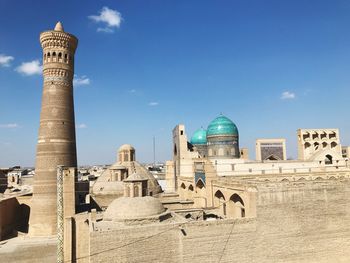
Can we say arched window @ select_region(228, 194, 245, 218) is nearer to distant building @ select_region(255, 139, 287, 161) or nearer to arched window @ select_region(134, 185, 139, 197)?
arched window @ select_region(134, 185, 139, 197)

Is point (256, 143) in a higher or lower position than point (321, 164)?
higher

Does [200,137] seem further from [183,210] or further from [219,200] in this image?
[183,210]

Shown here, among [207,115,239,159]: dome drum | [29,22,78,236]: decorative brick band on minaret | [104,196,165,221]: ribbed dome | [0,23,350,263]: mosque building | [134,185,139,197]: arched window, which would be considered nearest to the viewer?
[0,23,350,263]: mosque building

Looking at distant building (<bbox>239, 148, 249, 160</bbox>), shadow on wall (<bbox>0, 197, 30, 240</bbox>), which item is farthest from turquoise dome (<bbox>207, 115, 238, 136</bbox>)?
shadow on wall (<bbox>0, 197, 30, 240</bbox>)

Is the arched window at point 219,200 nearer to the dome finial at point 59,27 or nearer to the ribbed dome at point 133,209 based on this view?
the ribbed dome at point 133,209

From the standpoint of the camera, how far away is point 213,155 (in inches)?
1123

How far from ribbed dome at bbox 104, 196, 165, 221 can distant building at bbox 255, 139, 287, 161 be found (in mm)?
18394

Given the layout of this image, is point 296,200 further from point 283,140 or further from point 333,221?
point 283,140

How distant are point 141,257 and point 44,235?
10.6 metres

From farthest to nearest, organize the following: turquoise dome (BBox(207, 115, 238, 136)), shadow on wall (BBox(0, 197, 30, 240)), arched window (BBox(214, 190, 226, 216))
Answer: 1. turquoise dome (BBox(207, 115, 238, 136))
2. shadow on wall (BBox(0, 197, 30, 240))
3. arched window (BBox(214, 190, 226, 216))

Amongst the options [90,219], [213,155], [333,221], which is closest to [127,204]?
[90,219]

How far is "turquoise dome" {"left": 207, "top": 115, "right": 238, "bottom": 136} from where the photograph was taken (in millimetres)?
28562

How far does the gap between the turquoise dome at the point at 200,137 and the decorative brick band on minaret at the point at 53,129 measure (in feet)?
47.5

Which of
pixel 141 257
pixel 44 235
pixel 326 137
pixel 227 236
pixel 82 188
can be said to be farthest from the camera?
pixel 326 137
